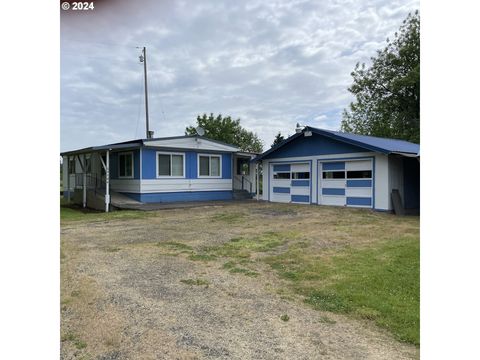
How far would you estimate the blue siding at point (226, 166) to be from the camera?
1803 centimetres

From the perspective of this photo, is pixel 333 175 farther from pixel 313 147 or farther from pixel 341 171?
pixel 313 147

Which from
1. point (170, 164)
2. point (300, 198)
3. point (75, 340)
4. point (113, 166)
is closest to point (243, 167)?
point (300, 198)

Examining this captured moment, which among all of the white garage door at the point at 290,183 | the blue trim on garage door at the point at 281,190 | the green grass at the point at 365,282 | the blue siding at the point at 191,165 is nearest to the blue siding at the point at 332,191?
the white garage door at the point at 290,183

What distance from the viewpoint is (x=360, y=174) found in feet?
45.6

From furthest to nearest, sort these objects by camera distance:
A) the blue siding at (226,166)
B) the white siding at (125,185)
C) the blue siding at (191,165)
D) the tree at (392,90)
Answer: the tree at (392,90)
the blue siding at (226,166)
the blue siding at (191,165)
the white siding at (125,185)

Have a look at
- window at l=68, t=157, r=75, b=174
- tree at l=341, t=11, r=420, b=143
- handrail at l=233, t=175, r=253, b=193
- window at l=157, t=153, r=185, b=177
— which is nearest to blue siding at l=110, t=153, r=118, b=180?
window at l=157, t=153, r=185, b=177

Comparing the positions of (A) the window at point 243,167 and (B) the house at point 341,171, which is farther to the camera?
(A) the window at point 243,167

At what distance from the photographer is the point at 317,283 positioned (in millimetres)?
4414

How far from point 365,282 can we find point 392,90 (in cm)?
2835

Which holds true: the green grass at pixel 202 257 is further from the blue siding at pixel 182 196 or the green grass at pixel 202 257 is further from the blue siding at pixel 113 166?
the blue siding at pixel 113 166
